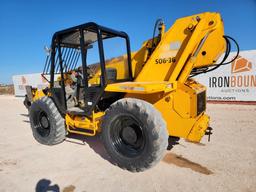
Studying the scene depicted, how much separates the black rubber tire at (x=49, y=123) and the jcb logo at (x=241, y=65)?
9.46 metres

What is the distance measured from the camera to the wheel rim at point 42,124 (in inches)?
187

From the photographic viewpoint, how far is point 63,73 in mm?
4438

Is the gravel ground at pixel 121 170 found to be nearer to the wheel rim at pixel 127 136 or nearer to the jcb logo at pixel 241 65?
the wheel rim at pixel 127 136

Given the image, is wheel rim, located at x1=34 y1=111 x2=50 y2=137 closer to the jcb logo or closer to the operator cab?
the operator cab

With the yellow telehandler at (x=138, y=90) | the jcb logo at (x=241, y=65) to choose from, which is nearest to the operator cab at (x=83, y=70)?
the yellow telehandler at (x=138, y=90)

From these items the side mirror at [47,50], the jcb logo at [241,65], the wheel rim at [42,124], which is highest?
the side mirror at [47,50]

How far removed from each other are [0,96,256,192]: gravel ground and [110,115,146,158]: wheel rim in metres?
0.35

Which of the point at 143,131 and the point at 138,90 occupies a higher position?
the point at 138,90

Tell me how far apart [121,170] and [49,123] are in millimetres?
2247

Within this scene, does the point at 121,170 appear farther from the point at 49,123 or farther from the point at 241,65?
the point at 241,65

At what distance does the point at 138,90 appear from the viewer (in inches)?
121

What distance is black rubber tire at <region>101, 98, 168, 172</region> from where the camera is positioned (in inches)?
118

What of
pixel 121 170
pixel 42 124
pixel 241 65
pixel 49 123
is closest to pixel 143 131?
pixel 121 170

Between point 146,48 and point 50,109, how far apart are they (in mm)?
2531
